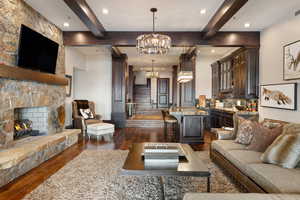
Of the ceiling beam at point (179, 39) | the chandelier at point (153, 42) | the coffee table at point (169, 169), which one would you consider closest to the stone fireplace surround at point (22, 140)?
the ceiling beam at point (179, 39)

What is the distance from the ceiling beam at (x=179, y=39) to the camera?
5.19 metres

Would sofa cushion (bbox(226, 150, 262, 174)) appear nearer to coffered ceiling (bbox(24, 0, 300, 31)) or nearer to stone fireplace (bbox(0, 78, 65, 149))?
coffered ceiling (bbox(24, 0, 300, 31))

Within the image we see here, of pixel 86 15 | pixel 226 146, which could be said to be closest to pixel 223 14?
pixel 226 146

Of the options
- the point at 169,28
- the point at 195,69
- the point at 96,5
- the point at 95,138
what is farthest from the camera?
the point at 195,69

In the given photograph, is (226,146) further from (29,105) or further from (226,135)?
(29,105)

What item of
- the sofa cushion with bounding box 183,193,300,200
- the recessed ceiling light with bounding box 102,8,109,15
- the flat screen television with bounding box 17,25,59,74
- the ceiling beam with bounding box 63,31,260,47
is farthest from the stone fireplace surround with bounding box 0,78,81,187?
the sofa cushion with bounding box 183,193,300,200

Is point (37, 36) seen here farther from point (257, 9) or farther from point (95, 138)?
point (257, 9)

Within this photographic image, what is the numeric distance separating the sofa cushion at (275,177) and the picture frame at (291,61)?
7.98 ft

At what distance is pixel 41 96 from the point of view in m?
4.21

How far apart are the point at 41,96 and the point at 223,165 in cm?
398

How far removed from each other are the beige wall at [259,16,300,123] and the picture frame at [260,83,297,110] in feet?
0.38

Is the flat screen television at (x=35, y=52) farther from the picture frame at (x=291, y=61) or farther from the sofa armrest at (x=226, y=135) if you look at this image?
the picture frame at (x=291, y=61)

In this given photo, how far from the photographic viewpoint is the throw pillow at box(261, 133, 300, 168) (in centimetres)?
216

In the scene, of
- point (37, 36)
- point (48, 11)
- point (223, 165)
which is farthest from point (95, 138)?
point (223, 165)
